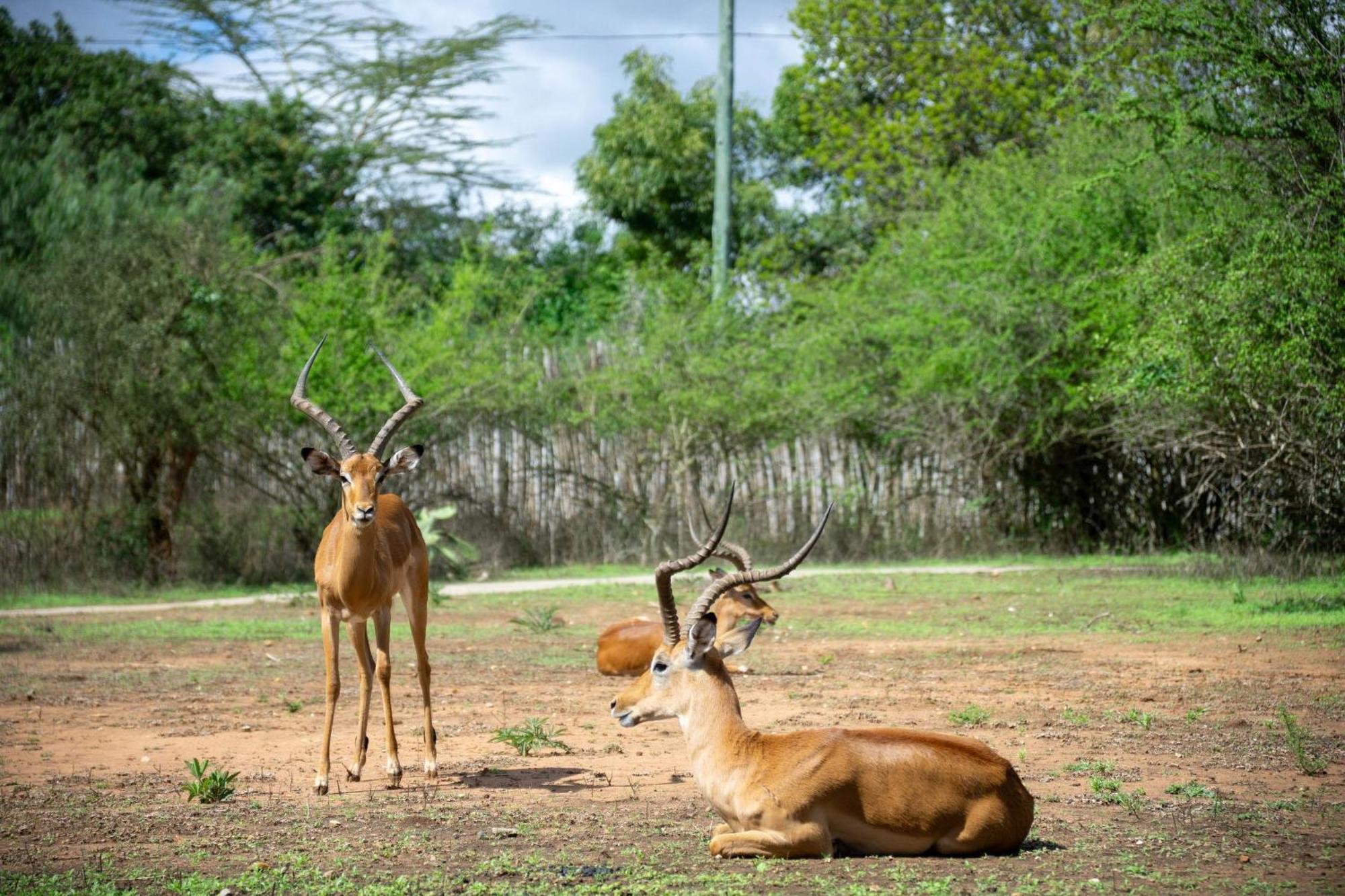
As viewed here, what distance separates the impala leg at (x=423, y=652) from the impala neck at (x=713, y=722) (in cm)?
189

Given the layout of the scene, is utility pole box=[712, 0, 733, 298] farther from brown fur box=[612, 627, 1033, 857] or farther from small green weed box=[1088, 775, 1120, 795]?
brown fur box=[612, 627, 1033, 857]

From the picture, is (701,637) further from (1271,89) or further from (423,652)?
(1271,89)

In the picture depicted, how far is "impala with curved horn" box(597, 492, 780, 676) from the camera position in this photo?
10562mm

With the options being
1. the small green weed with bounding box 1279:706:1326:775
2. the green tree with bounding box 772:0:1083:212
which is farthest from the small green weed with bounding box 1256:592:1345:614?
the green tree with bounding box 772:0:1083:212

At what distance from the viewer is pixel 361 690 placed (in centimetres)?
769

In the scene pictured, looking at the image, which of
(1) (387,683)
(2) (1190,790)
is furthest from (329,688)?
(2) (1190,790)

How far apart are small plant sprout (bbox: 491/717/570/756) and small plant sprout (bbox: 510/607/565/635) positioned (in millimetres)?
4886

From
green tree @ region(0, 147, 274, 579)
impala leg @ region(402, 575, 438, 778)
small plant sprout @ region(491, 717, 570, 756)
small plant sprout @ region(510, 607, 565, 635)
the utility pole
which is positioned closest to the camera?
impala leg @ region(402, 575, 438, 778)

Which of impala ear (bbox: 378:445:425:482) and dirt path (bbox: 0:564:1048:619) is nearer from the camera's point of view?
impala ear (bbox: 378:445:425:482)

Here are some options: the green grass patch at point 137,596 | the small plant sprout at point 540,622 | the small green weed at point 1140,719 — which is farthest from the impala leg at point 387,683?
the green grass patch at point 137,596

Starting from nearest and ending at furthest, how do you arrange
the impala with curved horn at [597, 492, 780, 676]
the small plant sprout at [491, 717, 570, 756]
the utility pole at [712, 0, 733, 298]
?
the small plant sprout at [491, 717, 570, 756]
the impala with curved horn at [597, 492, 780, 676]
the utility pole at [712, 0, 733, 298]

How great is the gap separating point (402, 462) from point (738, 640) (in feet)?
8.39

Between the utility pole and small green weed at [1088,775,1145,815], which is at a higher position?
the utility pole

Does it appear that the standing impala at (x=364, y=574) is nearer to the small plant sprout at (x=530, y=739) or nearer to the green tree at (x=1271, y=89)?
the small plant sprout at (x=530, y=739)
